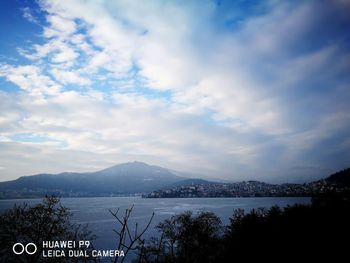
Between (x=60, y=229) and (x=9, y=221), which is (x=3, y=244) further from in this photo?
(x=60, y=229)

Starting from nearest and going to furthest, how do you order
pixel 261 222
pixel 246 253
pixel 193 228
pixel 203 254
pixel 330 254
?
pixel 330 254 < pixel 246 253 < pixel 261 222 < pixel 203 254 < pixel 193 228

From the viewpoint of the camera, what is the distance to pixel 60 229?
2264 cm

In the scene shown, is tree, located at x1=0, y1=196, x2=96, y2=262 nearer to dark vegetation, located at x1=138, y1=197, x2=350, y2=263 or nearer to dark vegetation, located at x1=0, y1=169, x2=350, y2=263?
dark vegetation, located at x1=0, y1=169, x2=350, y2=263

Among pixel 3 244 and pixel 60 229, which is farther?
pixel 60 229

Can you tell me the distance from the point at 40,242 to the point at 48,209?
2757mm

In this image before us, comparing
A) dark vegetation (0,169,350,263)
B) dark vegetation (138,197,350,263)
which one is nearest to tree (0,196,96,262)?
dark vegetation (0,169,350,263)

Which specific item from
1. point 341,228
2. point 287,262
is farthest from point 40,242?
point 341,228

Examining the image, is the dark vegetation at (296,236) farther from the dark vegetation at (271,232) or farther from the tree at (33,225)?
the tree at (33,225)

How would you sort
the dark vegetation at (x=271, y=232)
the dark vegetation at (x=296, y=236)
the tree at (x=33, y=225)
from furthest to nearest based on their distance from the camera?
the tree at (x=33, y=225)
the dark vegetation at (x=271, y=232)
the dark vegetation at (x=296, y=236)

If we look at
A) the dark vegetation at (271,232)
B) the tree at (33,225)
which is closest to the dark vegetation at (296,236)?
the dark vegetation at (271,232)

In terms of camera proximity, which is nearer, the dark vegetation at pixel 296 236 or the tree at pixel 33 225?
A: the dark vegetation at pixel 296 236

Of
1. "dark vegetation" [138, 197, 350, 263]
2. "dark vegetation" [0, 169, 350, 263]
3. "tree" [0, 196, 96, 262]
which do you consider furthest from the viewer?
"tree" [0, 196, 96, 262]

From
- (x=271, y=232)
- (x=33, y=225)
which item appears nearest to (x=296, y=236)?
(x=271, y=232)

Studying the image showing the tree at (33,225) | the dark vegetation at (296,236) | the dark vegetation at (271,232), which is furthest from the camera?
the tree at (33,225)
